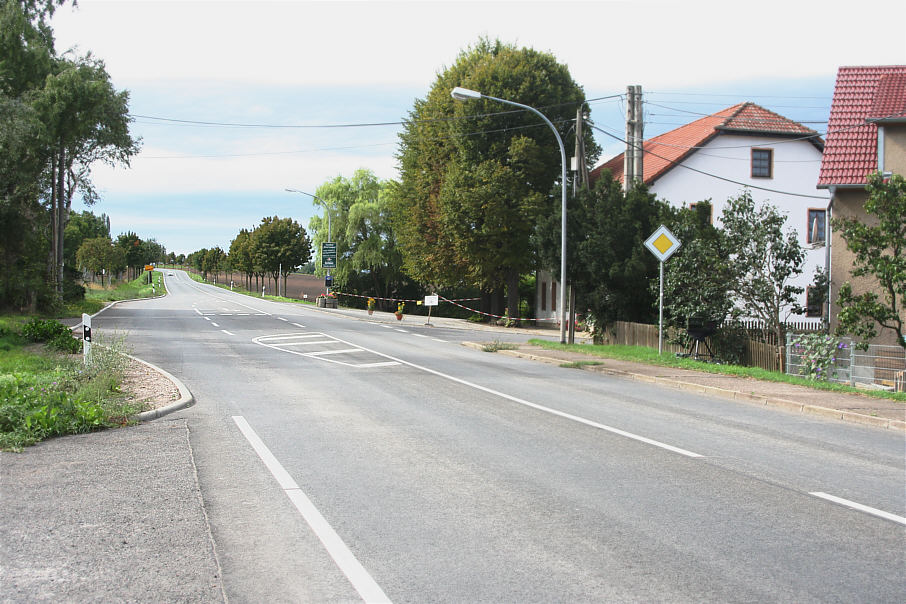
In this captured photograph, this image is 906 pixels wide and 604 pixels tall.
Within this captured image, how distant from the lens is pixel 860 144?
23.0 meters

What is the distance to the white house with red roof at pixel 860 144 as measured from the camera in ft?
71.2

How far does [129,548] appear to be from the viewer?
4.81 meters

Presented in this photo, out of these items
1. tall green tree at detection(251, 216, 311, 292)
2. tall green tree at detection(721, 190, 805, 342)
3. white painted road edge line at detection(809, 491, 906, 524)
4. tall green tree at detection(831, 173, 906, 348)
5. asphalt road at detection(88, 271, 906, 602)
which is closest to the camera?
asphalt road at detection(88, 271, 906, 602)

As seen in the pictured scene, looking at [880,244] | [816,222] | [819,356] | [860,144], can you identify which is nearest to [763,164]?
[816,222]

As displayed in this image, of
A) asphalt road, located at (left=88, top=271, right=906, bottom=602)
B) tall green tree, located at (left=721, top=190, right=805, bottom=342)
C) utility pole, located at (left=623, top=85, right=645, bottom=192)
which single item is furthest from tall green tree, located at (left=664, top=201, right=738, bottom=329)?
asphalt road, located at (left=88, top=271, right=906, bottom=602)

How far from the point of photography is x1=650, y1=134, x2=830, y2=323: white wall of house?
36375mm

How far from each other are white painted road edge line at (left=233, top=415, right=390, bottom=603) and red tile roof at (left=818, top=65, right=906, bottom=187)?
20.4 metres

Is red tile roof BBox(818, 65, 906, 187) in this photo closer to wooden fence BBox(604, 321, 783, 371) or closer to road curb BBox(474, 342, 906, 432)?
wooden fence BBox(604, 321, 783, 371)

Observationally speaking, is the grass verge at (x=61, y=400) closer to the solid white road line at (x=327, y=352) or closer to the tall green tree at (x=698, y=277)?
the solid white road line at (x=327, y=352)

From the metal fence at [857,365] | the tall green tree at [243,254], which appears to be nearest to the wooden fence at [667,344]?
the metal fence at [857,365]

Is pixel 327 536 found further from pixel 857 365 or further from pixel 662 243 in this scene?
pixel 662 243

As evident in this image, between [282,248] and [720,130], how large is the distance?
57.9m

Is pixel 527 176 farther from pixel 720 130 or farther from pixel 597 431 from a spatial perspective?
pixel 597 431

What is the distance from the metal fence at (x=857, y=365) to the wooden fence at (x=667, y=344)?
113 cm
